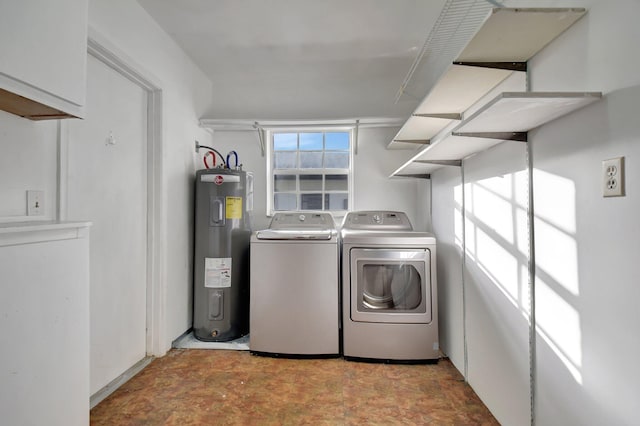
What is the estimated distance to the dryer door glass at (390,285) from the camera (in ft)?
7.49

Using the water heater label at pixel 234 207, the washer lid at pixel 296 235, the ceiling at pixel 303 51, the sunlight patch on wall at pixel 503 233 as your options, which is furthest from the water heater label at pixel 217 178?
the sunlight patch on wall at pixel 503 233

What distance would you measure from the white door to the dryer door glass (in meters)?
1.58

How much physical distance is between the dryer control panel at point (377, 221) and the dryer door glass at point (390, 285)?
1.72 feet

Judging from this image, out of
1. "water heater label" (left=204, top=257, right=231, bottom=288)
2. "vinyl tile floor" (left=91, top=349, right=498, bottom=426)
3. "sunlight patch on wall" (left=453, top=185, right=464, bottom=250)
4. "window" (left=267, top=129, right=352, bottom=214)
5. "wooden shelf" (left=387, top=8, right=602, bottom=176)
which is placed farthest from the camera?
"window" (left=267, top=129, right=352, bottom=214)

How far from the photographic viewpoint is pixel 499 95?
0.89m

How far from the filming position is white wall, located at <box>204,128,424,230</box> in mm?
3154

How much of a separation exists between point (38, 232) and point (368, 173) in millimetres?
2622

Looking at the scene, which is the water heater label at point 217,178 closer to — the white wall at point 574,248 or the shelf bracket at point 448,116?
the shelf bracket at point 448,116

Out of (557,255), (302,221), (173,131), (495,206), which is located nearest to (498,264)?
(495,206)

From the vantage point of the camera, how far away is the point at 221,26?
2293 mm

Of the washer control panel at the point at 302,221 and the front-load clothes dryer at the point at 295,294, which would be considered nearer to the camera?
the front-load clothes dryer at the point at 295,294

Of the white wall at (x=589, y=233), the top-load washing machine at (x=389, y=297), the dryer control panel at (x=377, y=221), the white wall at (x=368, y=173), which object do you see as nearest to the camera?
the white wall at (x=589, y=233)

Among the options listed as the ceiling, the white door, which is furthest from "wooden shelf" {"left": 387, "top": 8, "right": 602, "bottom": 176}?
the white door

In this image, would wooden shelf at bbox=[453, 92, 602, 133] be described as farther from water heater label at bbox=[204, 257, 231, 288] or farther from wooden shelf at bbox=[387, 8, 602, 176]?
water heater label at bbox=[204, 257, 231, 288]
